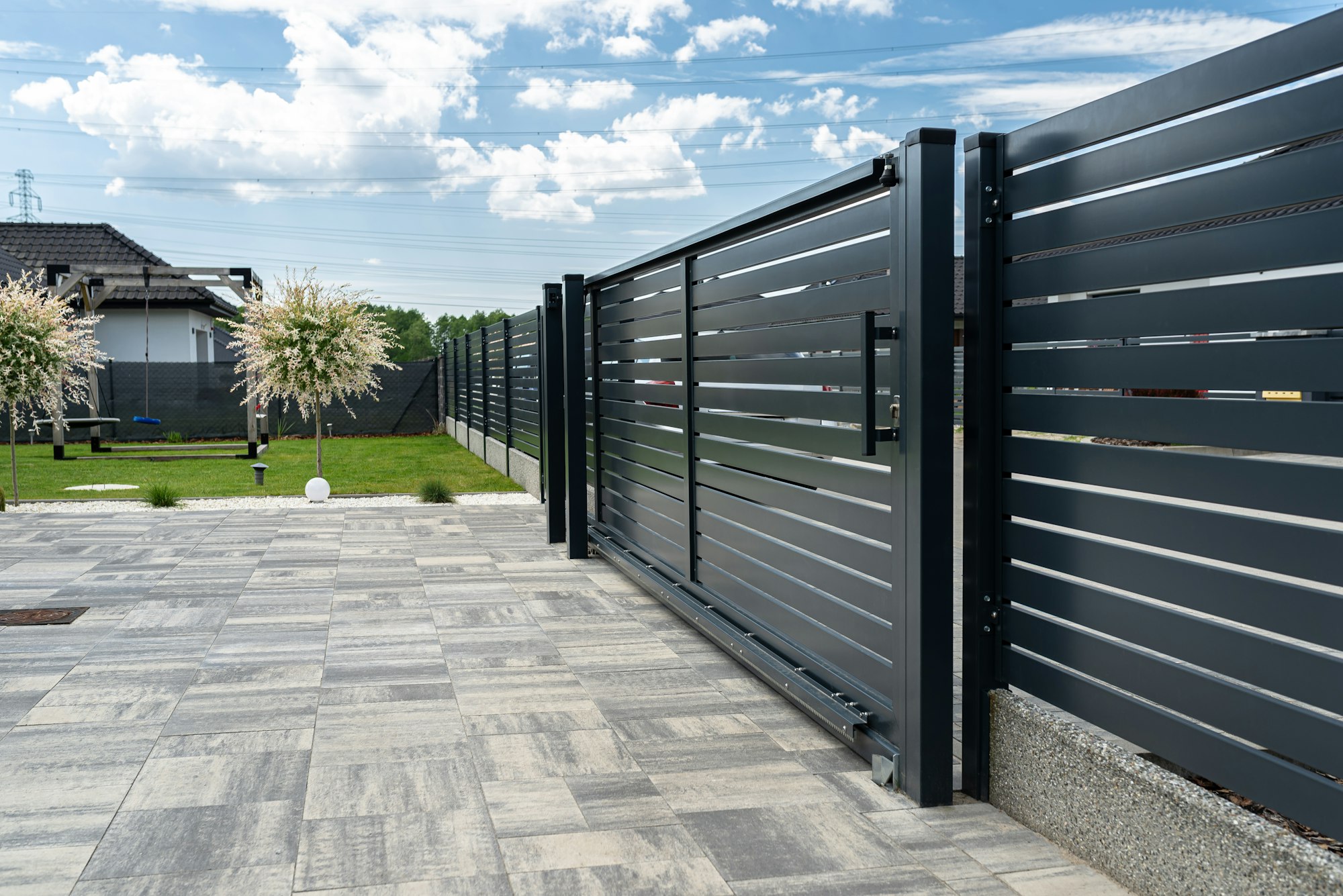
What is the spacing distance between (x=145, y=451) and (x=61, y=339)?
4238 mm

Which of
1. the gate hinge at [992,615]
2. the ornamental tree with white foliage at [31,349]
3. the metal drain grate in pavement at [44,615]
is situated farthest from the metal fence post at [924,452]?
the ornamental tree with white foliage at [31,349]

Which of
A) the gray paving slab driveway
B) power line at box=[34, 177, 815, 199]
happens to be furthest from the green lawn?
power line at box=[34, 177, 815, 199]

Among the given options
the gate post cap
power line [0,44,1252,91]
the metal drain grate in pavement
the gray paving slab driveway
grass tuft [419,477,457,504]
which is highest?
power line [0,44,1252,91]

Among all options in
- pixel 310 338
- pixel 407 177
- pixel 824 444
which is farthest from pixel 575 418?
pixel 407 177

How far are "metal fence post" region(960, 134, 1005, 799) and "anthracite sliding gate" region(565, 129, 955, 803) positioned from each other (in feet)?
0.24

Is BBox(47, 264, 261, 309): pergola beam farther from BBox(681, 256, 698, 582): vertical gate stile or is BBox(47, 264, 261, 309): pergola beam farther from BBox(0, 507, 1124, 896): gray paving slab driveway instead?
BBox(681, 256, 698, 582): vertical gate stile

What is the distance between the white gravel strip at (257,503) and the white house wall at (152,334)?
1598 cm

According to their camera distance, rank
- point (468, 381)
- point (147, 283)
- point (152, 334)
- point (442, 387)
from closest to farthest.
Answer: point (147, 283)
point (468, 381)
point (442, 387)
point (152, 334)

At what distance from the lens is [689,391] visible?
5492mm

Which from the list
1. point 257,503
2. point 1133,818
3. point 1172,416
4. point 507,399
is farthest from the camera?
point 507,399

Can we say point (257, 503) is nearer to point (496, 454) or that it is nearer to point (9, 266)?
point (496, 454)

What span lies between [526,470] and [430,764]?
9.28 m

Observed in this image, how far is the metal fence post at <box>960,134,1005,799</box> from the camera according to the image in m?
3.03

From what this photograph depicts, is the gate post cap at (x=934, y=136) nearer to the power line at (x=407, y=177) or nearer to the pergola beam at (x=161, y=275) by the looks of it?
the pergola beam at (x=161, y=275)
